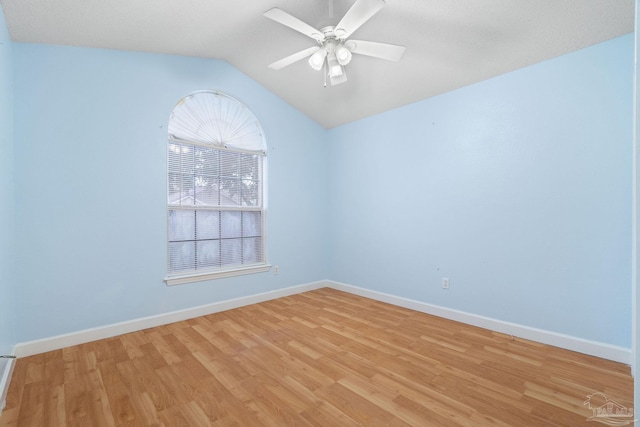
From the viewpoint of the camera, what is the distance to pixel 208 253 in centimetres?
346

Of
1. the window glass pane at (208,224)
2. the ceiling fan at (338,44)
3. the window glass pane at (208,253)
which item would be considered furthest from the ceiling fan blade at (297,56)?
the window glass pane at (208,253)

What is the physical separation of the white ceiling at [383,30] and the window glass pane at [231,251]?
7.33 ft

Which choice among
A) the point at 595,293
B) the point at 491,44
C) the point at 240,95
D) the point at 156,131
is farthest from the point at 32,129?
the point at 595,293

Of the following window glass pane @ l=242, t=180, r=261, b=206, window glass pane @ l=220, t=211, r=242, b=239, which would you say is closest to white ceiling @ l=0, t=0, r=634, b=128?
window glass pane @ l=242, t=180, r=261, b=206

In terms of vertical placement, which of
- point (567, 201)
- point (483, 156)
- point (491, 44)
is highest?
point (491, 44)

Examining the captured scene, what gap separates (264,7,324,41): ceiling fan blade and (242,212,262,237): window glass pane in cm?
237

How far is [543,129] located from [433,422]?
99.7 inches

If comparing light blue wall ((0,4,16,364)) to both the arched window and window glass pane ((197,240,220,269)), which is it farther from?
window glass pane ((197,240,220,269))

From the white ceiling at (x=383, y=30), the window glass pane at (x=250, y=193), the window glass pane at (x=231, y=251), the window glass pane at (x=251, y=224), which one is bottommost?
the window glass pane at (x=231, y=251)

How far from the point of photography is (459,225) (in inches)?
121

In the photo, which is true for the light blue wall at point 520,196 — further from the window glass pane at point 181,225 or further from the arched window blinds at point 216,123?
the window glass pane at point 181,225

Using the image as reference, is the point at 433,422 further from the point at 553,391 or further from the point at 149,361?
the point at 149,361

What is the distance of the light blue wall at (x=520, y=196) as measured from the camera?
2.24 metres

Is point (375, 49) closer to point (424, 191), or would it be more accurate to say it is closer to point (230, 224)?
point (424, 191)
